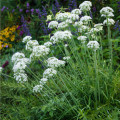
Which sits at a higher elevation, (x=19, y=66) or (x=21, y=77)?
(x=19, y=66)

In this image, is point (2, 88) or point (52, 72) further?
point (2, 88)

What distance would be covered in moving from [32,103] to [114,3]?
12.4 feet

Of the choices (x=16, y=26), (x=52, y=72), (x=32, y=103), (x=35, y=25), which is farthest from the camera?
(x=16, y=26)

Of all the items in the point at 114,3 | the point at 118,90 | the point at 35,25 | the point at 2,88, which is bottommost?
the point at 2,88

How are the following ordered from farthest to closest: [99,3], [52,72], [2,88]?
[99,3]
[2,88]
[52,72]

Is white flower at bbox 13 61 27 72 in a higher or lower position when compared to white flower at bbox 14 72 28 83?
higher

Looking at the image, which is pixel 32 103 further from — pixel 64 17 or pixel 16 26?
pixel 16 26

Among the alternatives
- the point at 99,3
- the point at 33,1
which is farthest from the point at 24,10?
the point at 99,3

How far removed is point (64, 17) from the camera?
2.09 metres

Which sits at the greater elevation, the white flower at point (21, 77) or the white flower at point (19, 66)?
the white flower at point (19, 66)

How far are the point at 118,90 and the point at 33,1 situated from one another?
5.68 metres

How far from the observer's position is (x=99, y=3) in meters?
4.54

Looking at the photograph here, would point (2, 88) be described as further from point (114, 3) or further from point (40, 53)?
point (114, 3)

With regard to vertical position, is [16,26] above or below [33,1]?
below
